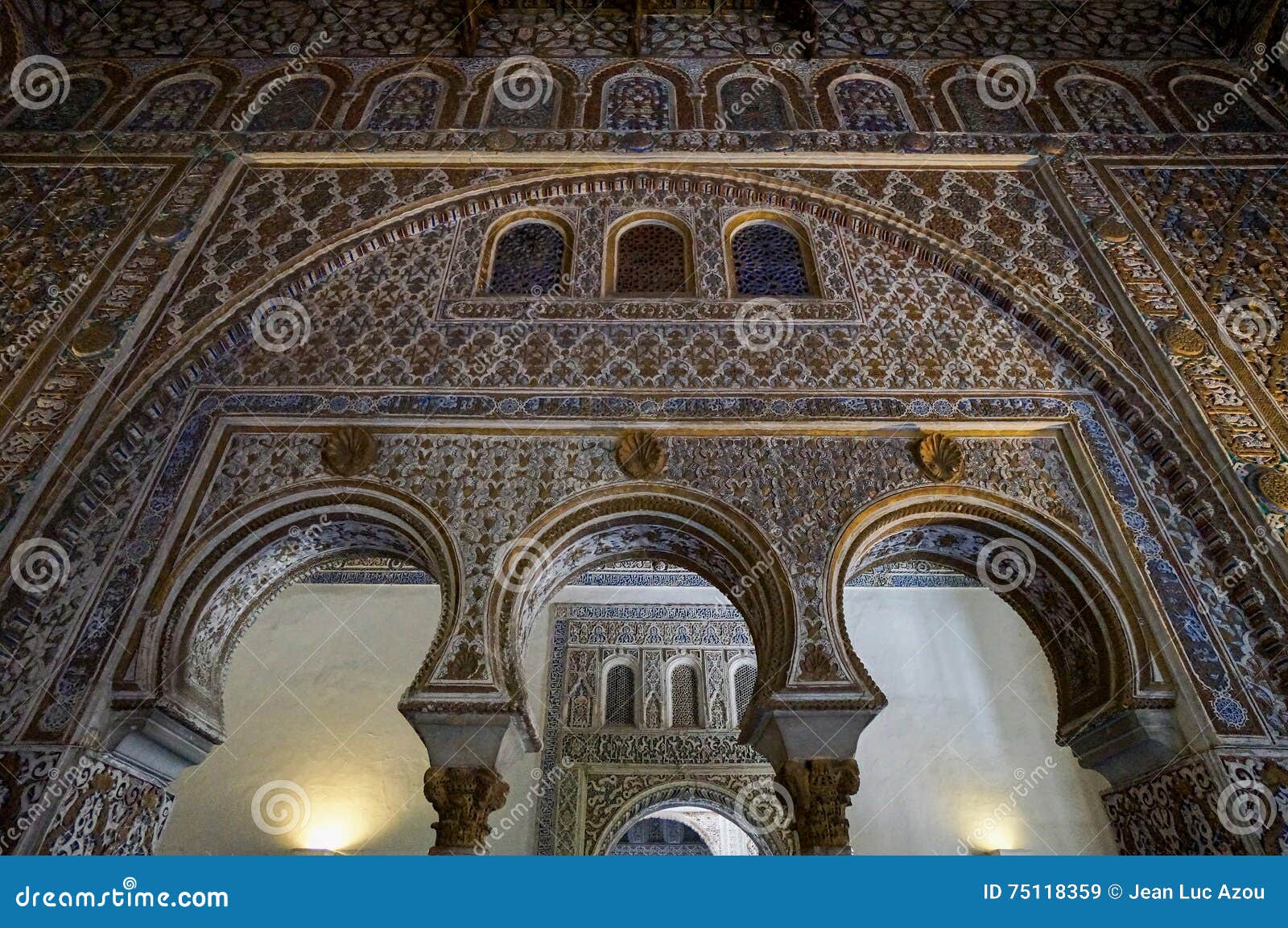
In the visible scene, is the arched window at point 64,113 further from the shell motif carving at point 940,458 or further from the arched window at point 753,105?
the shell motif carving at point 940,458

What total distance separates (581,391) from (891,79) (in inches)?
172

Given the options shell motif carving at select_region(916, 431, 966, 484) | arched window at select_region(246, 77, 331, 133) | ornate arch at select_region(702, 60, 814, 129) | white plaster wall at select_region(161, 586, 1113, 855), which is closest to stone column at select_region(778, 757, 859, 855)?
shell motif carving at select_region(916, 431, 966, 484)

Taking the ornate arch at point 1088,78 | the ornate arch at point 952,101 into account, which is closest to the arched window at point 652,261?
the ornate arch at point 952,101

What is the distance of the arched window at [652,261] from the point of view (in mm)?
5809

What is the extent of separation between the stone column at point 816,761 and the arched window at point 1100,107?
5370 mm

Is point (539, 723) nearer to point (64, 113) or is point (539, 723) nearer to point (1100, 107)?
point (64, 113)

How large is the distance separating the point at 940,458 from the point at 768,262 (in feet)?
6.66

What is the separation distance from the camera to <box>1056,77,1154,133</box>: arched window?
669 cm

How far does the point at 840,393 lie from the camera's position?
5070 millimetres

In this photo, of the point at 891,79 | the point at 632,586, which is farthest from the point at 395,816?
the point at 891,79

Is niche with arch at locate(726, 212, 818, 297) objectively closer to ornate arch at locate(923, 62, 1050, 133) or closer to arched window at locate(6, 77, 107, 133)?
ornate arch at locate(923, 62, 1050, 133)

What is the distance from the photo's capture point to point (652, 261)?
5.99 meters

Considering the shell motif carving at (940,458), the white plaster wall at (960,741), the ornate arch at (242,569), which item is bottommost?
the ornate arch at (242,569)

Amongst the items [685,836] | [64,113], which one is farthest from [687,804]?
[64,113]
